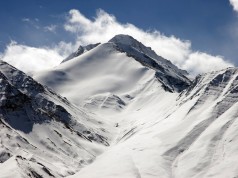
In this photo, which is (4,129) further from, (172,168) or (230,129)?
(230,129)

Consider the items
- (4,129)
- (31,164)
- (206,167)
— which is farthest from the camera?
(4,129)

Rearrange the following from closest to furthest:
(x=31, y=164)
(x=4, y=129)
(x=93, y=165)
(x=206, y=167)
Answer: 1. (x=31, y=164)
2. (x=206, y=167)
3. (x=93, y=165)
4. (x=4, y=129)

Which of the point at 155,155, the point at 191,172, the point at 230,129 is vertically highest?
the point at 230,129

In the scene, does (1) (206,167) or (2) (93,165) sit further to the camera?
(2) (93,165)

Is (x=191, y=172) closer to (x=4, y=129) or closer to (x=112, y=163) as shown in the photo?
(x=112, y=163)

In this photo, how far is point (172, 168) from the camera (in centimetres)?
17538

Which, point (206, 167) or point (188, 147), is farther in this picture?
point (188, 147)

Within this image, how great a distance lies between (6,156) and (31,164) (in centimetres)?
1755

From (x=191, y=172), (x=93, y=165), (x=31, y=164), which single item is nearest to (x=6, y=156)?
(x=31, y=164)

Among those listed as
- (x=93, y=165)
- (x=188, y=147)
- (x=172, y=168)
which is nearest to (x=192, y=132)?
(x=188, y=147)

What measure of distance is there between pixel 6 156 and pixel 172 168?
57.0 m

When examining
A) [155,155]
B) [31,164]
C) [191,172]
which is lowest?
[31,164]

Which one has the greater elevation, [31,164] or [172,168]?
[172,168]

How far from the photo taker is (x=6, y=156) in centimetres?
17362
